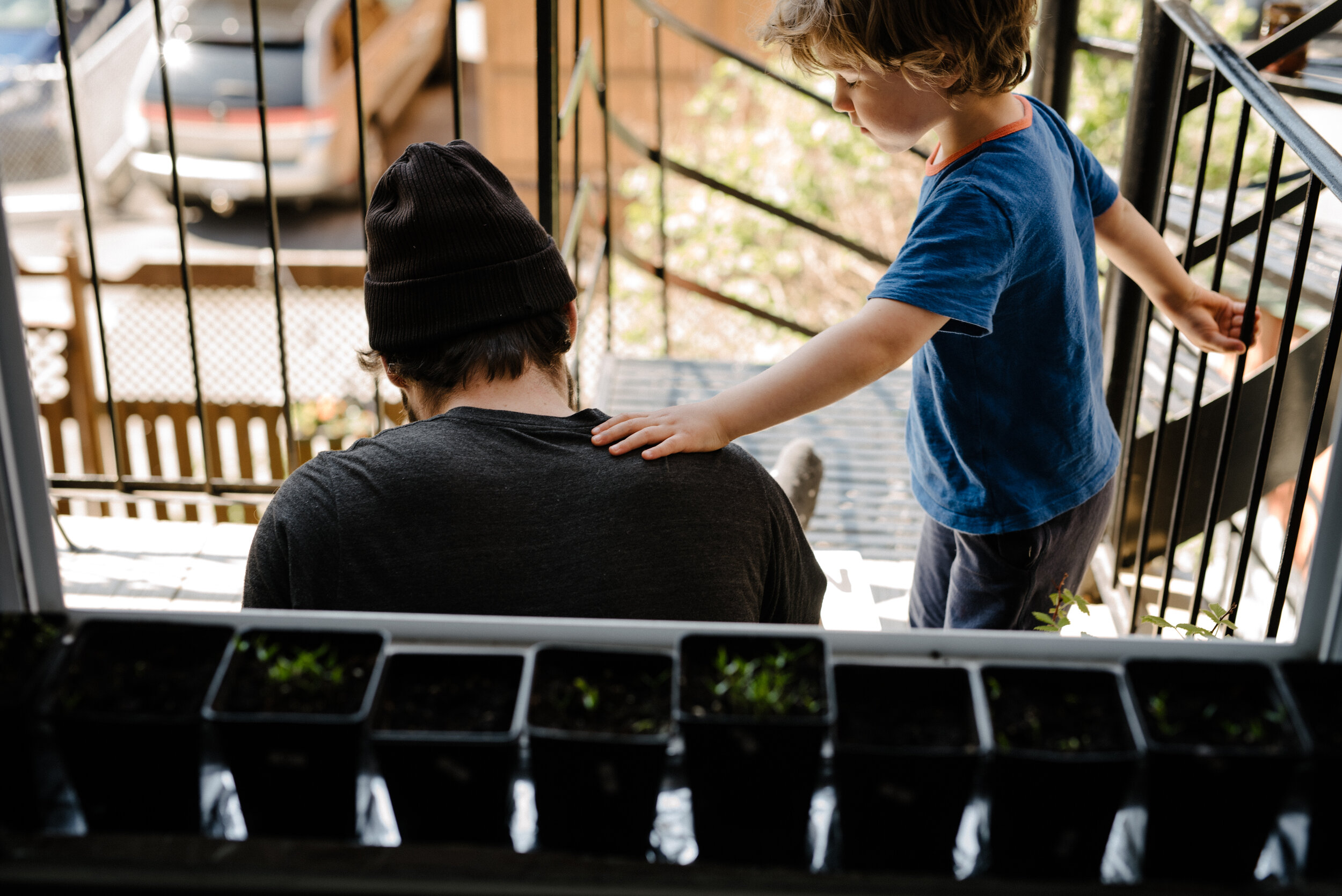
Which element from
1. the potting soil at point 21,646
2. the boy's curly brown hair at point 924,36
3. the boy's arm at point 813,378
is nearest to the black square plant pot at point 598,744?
the potting soil at point 21,646

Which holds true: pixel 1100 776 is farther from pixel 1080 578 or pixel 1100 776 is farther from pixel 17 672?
pixel 1080 578

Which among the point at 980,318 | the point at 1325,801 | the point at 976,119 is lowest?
the point at 1325,801

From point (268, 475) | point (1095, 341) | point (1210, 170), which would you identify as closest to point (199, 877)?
point (1095, 341)

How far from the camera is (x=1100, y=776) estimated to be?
2.01ft

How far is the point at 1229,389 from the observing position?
6.98 feet

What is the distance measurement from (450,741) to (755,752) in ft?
0.58

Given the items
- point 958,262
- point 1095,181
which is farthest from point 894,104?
point 1095,181

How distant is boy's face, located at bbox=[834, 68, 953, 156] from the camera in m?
1.35

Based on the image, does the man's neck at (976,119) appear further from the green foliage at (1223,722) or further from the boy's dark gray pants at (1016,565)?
the green foliage at (1223,722)

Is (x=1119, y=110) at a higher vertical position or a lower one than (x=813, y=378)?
higher

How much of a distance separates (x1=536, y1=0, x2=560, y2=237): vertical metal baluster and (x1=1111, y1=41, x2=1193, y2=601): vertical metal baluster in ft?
3.56

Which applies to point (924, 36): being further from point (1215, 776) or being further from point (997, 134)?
point (1215, 776)

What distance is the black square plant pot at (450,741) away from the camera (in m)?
0.63

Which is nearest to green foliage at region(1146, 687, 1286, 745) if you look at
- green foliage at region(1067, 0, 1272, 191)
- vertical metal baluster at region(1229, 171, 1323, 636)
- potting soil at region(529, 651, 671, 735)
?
potting soil at region(529, 651, 671, 735)
